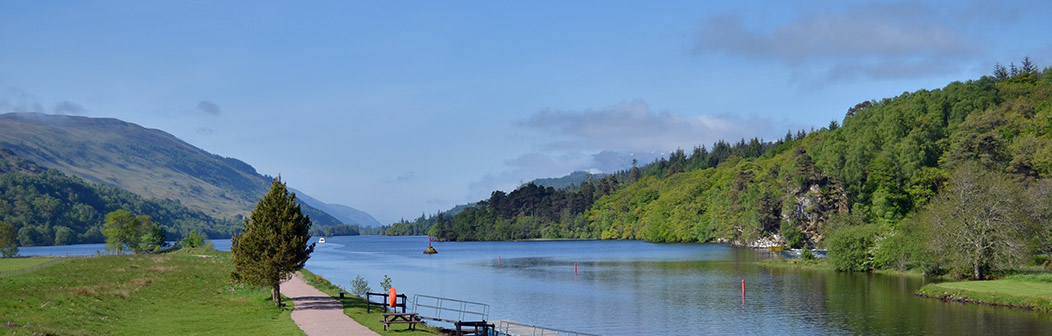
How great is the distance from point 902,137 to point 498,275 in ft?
298

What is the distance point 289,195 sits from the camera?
4669 cm

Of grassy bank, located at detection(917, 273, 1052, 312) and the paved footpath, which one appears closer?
the paved footpath

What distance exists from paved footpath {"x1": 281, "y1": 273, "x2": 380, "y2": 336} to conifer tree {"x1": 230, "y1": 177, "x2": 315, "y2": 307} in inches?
102

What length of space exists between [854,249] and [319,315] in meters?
69.1

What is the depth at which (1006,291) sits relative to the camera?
5775cm

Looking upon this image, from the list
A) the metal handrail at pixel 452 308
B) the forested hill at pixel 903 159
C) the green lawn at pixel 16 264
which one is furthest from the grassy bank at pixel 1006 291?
the green lawn at pixel 16 264

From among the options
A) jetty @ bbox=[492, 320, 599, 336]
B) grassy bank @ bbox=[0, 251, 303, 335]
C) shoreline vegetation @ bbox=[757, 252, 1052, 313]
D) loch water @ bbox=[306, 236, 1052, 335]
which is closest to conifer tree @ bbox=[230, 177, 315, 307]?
grassy bank @ bbox=[0, 251, 303, 335]

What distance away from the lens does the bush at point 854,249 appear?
291ft

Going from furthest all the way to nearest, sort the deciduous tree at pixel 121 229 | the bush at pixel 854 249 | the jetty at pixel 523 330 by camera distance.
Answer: the deciduous tree at pixel 121 229 < the bush at pixel 854 249 < the jetty at pixel 523 330

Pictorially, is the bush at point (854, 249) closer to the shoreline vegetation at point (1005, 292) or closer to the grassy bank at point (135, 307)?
the shoreline vegetation at point (1005, 292)

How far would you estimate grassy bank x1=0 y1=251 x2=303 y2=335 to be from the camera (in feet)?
112

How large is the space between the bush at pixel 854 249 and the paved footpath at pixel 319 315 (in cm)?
6211

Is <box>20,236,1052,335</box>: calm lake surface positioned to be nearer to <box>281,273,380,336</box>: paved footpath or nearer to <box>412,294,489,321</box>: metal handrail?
<box>412,294,489,321</box>: metal handrail

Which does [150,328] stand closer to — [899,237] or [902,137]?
[899,237]
